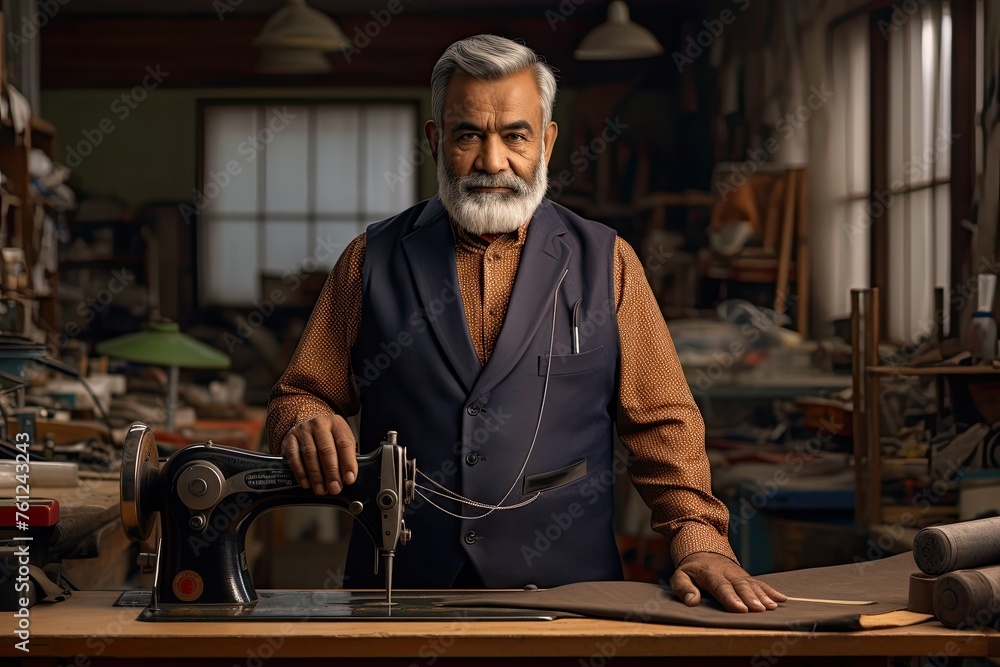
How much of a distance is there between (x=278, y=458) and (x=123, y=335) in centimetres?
555

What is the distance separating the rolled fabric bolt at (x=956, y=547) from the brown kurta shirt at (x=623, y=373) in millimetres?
363

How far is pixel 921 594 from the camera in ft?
5.76

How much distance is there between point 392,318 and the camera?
2.14 metres

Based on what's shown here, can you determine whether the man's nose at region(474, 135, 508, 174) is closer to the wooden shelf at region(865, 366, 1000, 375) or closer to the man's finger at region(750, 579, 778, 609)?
the man's finger at region(750, 579, 778, 609)

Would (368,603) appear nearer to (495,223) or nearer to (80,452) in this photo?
(495,223)

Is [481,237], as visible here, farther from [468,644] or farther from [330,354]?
[468,644]

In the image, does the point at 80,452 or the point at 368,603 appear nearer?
the point at 368,603

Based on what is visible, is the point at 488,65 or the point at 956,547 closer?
the point at 956,547

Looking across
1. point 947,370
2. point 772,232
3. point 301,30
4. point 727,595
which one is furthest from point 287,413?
point 301,30

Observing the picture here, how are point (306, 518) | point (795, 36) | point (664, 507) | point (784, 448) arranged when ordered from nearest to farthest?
point (664, 507) < point (784, 448) < point (795, 36) < point (306, 518)

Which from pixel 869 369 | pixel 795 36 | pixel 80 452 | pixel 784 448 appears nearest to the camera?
pixel 80 452

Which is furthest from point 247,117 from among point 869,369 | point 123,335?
point 869,369

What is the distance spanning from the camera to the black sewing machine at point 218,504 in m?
1.82

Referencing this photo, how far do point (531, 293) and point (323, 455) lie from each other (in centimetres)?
54
